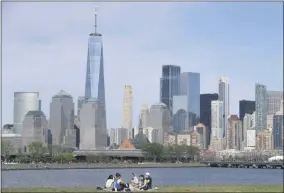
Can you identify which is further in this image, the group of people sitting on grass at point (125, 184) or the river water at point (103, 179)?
the river water at point (103, 179)

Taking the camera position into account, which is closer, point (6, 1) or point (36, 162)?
point (6, 1)

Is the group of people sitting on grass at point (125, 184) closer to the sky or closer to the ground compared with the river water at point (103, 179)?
closer to the sky

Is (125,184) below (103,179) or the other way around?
the other way around

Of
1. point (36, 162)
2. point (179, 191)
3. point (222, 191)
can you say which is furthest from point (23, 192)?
point (36, 162)

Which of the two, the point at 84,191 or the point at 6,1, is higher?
the point at 6,1

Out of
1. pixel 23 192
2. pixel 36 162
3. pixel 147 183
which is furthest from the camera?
pixel 36 162

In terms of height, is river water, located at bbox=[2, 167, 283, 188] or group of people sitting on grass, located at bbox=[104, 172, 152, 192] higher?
group of people sitting on grass, located at bbox=[104, 172, 152, 192]

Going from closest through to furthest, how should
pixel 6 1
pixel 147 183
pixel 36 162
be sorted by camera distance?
pixel 6 1
pixel 147 183
pixel 36 162

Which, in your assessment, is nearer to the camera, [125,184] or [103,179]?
[125,184]

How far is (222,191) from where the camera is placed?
33.6 meters

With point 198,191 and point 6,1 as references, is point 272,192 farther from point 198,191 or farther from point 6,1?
point 6,1

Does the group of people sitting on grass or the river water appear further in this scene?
the river water

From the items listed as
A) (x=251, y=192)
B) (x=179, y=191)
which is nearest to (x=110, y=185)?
(x=179, y=191)

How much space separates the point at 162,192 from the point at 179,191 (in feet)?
2.98
